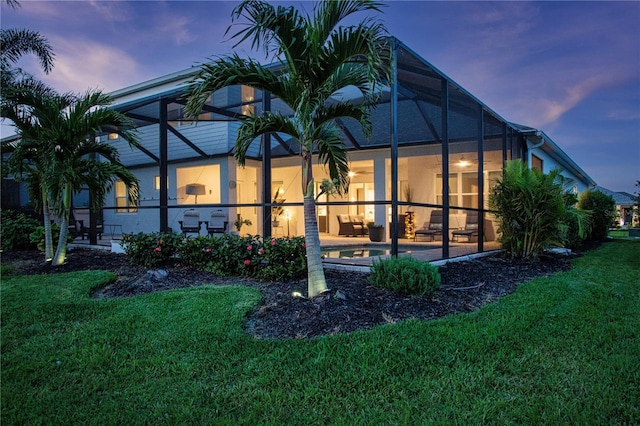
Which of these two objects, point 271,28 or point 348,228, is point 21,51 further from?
point 348,228

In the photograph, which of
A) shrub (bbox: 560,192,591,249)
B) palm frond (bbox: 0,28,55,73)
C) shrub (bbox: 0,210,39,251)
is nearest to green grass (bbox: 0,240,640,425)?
shrub (bbox: 560,192,591,249)

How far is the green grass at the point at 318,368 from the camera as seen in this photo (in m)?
2.08

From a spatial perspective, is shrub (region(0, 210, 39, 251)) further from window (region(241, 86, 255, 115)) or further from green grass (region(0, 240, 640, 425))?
green grass (region(0, 240, 640, 425))

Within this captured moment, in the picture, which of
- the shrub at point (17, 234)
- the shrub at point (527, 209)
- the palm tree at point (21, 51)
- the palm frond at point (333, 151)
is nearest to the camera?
the palm frond at point (333, 151)

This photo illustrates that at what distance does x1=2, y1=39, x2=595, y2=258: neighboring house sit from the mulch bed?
103cm

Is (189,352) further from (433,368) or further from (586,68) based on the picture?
(586,68)

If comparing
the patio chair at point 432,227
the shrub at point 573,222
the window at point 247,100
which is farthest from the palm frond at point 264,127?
the patio chair at point 432,227

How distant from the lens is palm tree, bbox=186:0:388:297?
3.60m

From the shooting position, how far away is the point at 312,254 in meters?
4.12

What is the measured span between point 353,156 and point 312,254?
849 cm

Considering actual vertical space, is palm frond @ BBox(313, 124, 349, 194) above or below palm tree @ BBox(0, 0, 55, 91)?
below

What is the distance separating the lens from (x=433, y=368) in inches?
100

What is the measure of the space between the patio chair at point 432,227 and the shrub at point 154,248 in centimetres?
638

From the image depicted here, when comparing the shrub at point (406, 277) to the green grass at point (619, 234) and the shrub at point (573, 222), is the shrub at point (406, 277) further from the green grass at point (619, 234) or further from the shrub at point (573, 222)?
the green grass at point (619, 234)
